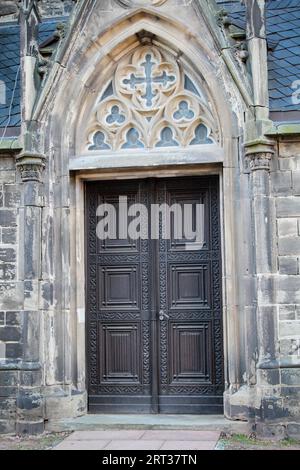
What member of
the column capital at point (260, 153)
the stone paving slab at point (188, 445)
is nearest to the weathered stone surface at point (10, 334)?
the stone paving slab at point (188, 445)

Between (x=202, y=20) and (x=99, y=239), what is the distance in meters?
2.82

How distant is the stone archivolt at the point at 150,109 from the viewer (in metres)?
8.16

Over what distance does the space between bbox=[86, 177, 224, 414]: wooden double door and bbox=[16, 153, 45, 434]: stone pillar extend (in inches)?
32.1

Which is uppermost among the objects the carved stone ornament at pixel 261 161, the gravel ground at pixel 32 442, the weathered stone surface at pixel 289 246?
the carved stone ornament at pixel 261 161

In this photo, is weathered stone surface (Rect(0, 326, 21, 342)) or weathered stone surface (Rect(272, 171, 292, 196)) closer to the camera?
weathered stone surface (Rect(272, 171, 292, 196))

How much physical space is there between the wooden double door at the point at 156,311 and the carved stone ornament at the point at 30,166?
85cm

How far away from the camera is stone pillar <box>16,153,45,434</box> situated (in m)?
7.52

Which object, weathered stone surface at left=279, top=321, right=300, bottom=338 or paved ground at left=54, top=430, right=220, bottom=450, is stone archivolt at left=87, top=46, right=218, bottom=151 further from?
paved ground at left=54, top=430, right=220, bottom=450

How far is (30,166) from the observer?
7.81 m

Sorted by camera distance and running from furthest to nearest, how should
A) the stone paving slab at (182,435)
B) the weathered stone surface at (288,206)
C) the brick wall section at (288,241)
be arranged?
the weathered stone surface at (288,206), the brick wall section at (288,241), the stone paving slab at (182,435)

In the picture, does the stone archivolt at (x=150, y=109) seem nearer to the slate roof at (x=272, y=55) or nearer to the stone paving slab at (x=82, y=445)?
the slate roof at (x=272, y=55)

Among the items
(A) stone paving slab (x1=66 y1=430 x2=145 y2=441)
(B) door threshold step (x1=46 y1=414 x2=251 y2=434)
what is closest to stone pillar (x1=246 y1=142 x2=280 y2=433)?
(B) door threshold step (x1=46 y1=414 x2=251 y2=434)

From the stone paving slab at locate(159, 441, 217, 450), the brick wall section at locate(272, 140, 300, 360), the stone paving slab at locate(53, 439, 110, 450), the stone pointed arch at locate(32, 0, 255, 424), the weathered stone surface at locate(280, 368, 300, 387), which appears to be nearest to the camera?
the stone paving slab at locate(159, 441, 217, 450)
